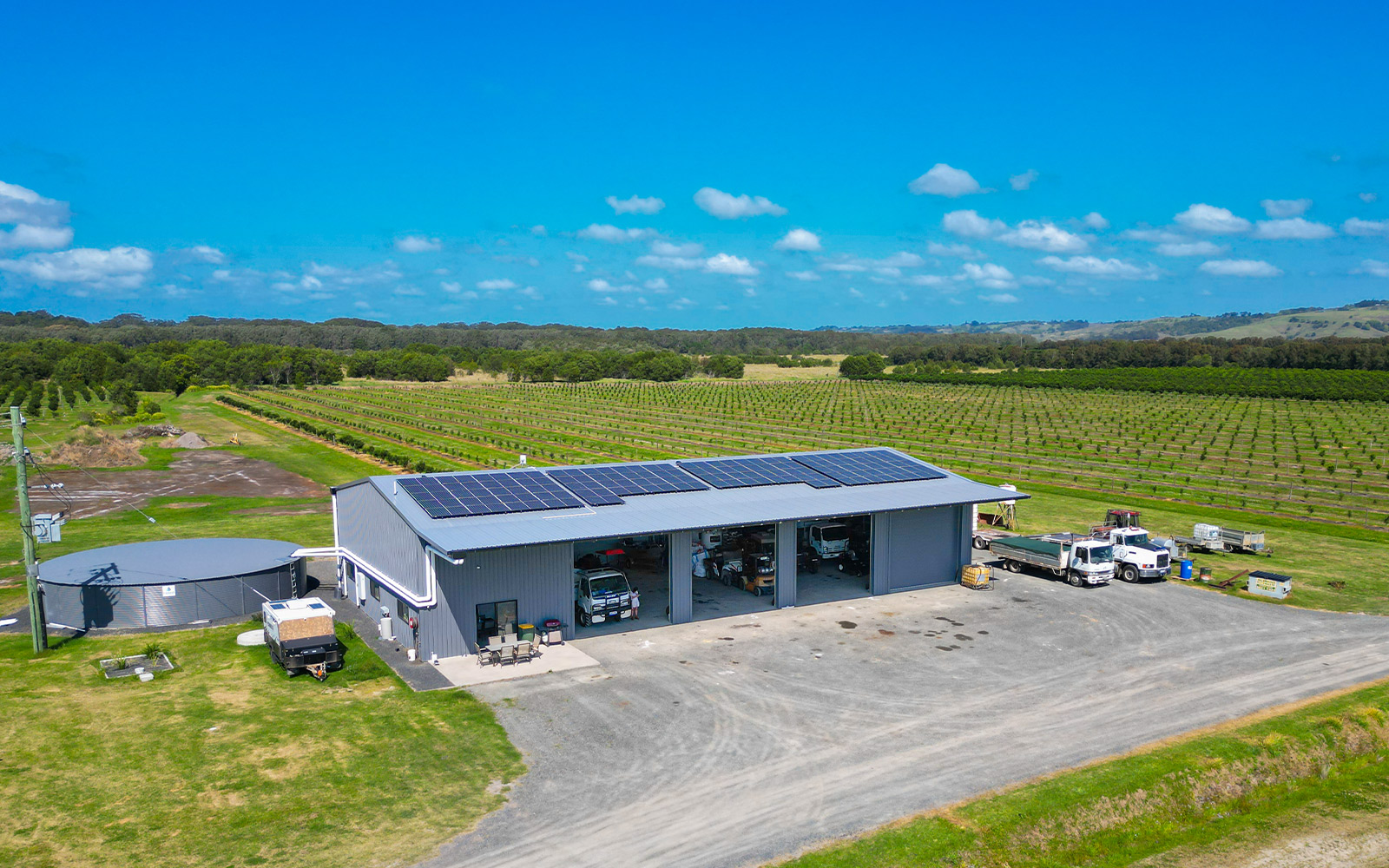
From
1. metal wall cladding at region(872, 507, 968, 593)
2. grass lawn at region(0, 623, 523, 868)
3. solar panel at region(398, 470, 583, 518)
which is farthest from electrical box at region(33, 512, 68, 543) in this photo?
metal wall cladding at region(872, 507, 968, 593)

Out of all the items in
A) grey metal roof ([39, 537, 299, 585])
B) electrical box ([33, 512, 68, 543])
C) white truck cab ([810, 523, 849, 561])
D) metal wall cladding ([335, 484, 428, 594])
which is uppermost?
electrical box ([33, 512, 68, 543])

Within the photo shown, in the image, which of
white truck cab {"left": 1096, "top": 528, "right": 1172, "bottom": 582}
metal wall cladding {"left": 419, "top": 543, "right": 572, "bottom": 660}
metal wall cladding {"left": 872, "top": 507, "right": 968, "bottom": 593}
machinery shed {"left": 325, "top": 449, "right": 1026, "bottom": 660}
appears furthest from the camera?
white truck cab {"left": 1096, "top": 528, "right": 1172, "bottom": 582}

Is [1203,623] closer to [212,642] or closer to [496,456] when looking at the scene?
[212,642]

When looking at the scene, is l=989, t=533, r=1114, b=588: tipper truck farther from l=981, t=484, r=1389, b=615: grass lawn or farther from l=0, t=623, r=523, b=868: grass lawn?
l=0, t=623, r=523, b=868: grass lawn

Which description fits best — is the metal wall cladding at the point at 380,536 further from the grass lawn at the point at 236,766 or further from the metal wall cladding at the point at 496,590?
the grass lawn at the point at 236,766

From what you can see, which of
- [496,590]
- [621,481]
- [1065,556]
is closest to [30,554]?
[496,590]

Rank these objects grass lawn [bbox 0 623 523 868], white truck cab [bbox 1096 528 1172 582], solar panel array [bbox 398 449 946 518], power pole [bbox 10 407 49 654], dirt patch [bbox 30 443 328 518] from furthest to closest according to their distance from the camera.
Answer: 1. dirt patch [bbox 30 443 328 518]
2. white truck cab [bbox 1096 528 1172 582]
3. solar panel array [bbox 398 449 946 518]
4. power pole [bbox 10 407 49 654]
5. grass lawn [bbox 0 623 523 868]
